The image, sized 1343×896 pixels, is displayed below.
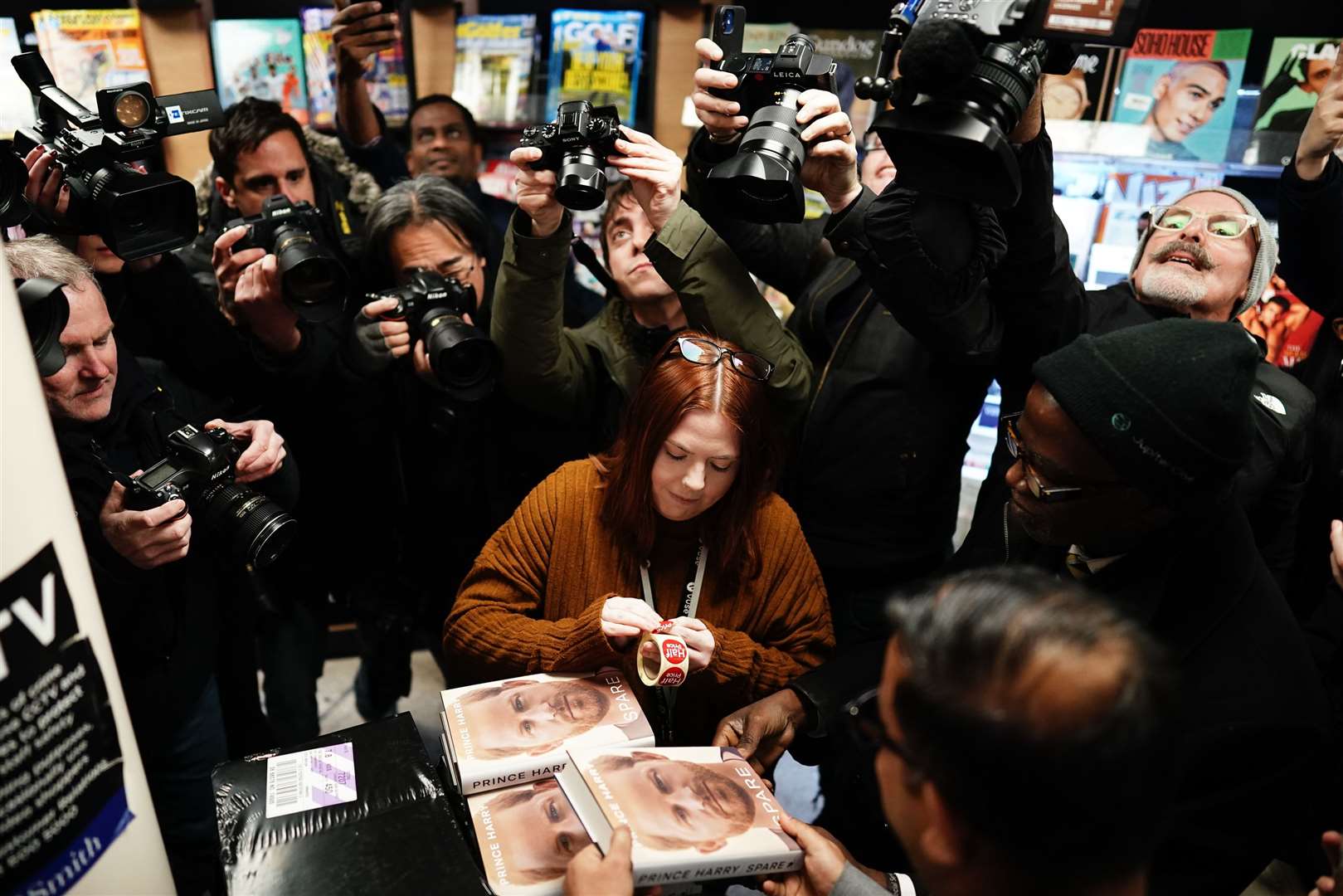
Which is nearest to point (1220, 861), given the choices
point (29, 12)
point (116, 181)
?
point (116, 181)

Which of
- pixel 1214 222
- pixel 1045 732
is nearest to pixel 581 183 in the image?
pixel 1045 732

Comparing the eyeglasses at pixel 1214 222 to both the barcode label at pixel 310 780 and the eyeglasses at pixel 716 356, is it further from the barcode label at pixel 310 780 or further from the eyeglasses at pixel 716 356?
the barcode label at pixel 310 780

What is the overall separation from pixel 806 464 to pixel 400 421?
1.06 metres

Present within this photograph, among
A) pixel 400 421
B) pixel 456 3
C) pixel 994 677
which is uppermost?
pixel 456 3

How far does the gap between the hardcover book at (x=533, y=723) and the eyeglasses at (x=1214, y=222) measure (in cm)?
182

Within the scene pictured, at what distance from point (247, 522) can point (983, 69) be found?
4.87ft

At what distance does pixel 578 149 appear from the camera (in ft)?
6.61

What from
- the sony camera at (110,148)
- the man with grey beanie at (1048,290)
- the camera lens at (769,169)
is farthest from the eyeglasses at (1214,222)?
the sony camera at (110,148)

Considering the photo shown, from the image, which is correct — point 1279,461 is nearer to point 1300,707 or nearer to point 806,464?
point 1300,707

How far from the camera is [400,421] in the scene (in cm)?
251

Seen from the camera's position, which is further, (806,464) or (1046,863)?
(806,464)

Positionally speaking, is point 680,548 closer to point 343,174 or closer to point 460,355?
point 460,355

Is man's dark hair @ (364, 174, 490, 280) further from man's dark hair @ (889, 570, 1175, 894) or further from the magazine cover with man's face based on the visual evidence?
man's dark hair @ (889, 570, 1175, 894)

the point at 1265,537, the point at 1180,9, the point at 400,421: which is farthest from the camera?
the point at 1180,9
